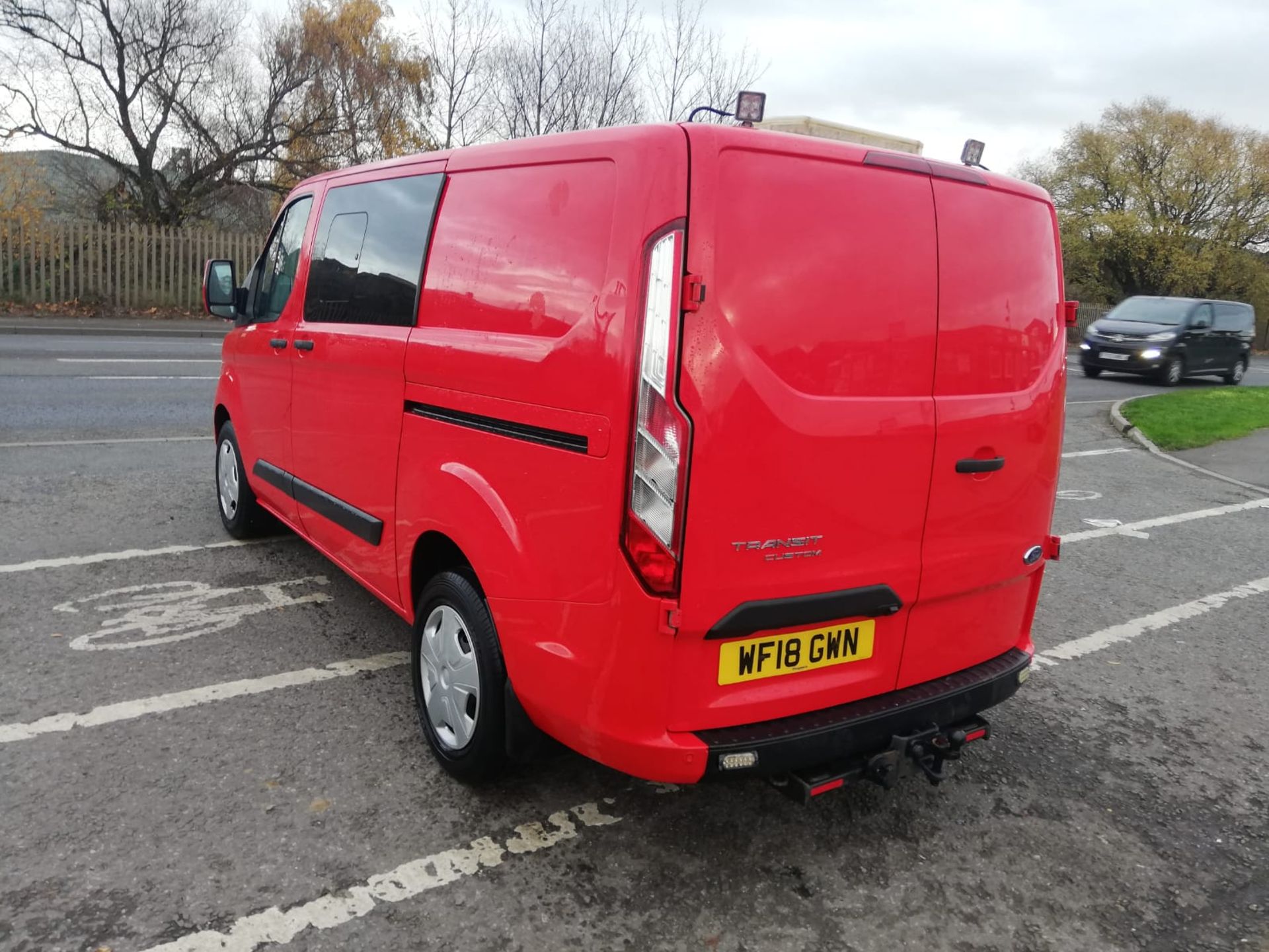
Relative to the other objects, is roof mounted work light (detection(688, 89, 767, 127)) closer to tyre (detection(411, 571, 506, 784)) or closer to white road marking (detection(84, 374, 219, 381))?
tyre (detection(411, 571, 506, 784))

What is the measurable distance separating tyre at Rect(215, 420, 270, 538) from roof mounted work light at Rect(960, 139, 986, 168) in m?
4.08

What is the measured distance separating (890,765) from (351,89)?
2671cm

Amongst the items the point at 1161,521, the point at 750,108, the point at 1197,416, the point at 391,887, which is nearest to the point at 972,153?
the point at 750,108

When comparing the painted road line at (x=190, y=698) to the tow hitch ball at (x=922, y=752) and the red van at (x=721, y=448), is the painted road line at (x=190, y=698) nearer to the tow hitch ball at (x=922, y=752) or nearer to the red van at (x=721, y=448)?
the red van at (x=721, y=448)

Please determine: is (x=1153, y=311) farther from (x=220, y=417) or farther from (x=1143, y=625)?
(x=220, y=417)

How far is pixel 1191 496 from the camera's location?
903 centimetres

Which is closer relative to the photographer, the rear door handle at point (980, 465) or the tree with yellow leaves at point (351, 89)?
the rear door handle at point (980, 465)

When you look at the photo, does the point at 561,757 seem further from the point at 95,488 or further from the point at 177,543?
the point at 95,488

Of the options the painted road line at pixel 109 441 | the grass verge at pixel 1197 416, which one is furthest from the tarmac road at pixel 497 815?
the grass verge at pixel 1197 416

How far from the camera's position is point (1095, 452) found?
11.3 metres

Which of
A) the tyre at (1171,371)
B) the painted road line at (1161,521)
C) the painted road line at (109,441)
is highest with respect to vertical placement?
the tyre at (1171,371)

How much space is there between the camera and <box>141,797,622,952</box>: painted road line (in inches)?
95.6

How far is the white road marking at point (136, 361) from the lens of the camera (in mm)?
13461

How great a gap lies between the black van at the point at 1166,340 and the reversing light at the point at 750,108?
63.0 ft
